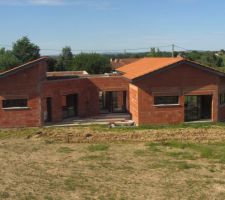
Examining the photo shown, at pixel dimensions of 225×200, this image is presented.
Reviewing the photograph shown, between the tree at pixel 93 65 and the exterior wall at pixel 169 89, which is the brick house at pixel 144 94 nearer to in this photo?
the exterior wall at pixel 169 89

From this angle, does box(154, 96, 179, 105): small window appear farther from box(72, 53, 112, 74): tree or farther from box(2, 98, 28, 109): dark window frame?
box(72, 53, 112, 74): tree

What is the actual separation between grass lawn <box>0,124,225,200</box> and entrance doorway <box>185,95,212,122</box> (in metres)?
2.75

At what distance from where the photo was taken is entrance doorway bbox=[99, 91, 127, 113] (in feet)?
132

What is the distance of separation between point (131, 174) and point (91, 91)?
711 inches

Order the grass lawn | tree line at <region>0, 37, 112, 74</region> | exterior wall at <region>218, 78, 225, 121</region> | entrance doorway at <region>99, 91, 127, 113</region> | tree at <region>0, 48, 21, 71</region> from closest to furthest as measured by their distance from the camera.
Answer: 1. the grass lawn
2. exterior wall at <region>218, 78, 225, 121</region>
3. entrance doorway at <region>99, 91, 127, 113</region>
4. tree at <region>0, 48, 21, 71</region>
5. tree line at <region>0, 37, 112, 74</region>

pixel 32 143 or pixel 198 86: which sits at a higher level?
pixel 198 86

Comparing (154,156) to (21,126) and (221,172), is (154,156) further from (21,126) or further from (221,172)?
(21,126)

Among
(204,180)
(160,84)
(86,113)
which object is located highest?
(160,84)

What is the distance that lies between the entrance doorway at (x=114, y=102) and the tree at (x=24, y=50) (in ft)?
96.8

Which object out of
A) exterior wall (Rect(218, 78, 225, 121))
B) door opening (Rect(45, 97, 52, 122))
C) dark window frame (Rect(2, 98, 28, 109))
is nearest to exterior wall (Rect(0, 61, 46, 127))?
dark window frame (Rect(2, 98, 28, 109))

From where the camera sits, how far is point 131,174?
20.1m

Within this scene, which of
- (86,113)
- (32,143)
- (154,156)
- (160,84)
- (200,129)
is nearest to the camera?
(154,156)

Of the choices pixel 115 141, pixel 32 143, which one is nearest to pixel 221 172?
pixel 115 141

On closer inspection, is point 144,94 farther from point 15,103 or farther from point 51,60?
point 51,60
